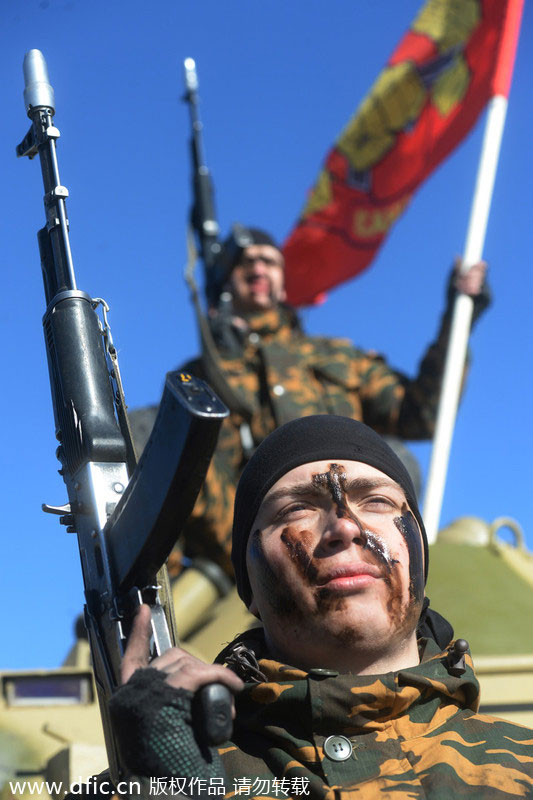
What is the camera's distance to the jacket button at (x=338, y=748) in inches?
69.4

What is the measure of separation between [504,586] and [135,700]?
124 inches

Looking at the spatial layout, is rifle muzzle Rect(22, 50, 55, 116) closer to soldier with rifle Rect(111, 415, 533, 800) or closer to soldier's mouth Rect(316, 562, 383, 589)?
soldier with rifle Rect(111, 415, 533, 800)

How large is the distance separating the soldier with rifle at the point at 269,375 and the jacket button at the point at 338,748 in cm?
303

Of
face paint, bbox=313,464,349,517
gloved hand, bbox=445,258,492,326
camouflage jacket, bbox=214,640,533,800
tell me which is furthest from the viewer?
gloved hand, bbox=445,258,492,326

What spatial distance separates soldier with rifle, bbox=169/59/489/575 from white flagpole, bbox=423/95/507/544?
0.39ft

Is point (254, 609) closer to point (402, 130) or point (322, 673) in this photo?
point (322, 673)

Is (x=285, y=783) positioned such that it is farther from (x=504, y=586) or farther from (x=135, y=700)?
(x=504, y=586)

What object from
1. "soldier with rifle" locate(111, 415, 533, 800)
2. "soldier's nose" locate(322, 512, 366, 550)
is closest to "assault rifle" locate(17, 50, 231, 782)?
"soldier with rifle" locate(111, 415, 533, 800)

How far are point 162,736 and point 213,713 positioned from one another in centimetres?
8

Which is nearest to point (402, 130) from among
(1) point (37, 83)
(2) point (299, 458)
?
(1) point (37, 83)

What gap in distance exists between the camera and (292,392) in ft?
17.1

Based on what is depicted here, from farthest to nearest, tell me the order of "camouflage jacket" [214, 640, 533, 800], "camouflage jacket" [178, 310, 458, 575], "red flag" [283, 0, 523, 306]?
"red flag" [283, 0, 523, 306] → "camouflage jacket" [178, 310, 458, 575] → "camouflage jacket" [214, 640, 533, 800]

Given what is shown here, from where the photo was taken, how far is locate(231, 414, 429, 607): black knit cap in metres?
2.12

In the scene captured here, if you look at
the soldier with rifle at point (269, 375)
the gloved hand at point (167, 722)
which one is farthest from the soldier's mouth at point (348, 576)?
the soldier with rifle at point (269, 375)
